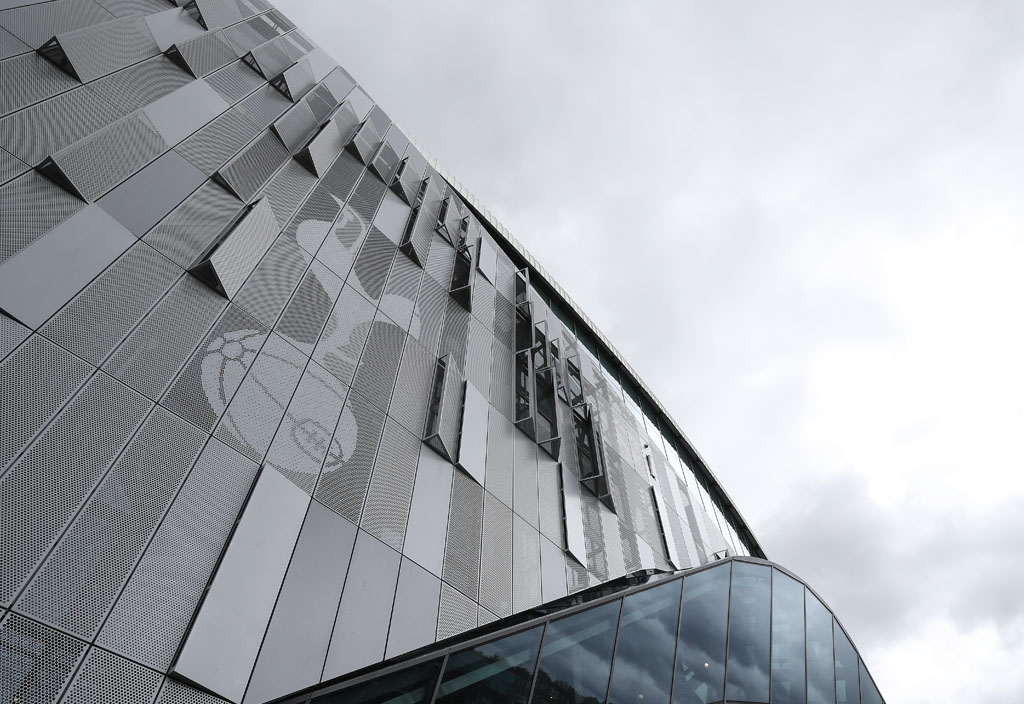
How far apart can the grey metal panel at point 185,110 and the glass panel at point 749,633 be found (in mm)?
13816

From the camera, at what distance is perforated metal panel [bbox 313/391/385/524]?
10117mm

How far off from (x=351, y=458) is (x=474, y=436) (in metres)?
4.27

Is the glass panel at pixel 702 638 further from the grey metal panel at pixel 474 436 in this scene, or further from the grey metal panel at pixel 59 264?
the grey metal panel at pixel 59 264

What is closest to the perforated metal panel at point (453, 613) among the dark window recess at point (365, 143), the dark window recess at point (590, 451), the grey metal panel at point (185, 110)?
the dark window recess at point (590, 451)

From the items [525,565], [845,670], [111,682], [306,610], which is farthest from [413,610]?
[845,670]

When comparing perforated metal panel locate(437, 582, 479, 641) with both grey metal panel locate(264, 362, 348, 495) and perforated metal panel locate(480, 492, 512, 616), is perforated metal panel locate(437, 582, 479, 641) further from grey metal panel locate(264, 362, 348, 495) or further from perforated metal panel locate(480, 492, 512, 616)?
grey metal panel locate(264, 362, 348, 495)

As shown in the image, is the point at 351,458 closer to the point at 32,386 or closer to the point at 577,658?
the point at 32,386

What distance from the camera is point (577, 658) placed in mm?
7117

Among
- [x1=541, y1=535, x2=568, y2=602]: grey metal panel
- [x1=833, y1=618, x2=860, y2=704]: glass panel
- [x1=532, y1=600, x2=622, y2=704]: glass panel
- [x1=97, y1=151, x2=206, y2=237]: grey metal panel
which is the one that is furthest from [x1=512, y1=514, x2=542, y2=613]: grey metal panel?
[x1=97, y1=151, x2=206, y2=237]: grey metal panel

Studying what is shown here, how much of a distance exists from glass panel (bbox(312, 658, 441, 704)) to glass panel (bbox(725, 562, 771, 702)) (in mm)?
5657

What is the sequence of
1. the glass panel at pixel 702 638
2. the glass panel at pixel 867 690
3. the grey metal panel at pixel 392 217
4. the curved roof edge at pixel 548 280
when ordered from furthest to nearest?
the curved roof edge at pixel 548 280, the grey metal panel at pixel 392 217, the glass panel at pixel 867 690, the glass panel at pixel 702 638

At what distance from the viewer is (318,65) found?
19.4 meters

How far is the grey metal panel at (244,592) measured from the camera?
721 cm

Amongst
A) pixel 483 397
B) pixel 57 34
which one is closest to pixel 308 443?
pixel 483 397
